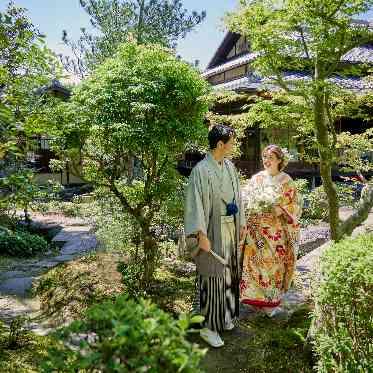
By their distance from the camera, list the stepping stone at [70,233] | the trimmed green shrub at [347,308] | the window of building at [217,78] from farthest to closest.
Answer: the window of building at [217,78], the stepping stone at [70,233], the trimmed green shrub at [347,308]

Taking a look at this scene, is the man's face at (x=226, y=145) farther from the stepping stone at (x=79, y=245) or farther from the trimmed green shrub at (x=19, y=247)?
the trimmed green shrub at (x=19, y=247)

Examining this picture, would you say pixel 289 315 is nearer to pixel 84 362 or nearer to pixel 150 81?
pixel 150 81

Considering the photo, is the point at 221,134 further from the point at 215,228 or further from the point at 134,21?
the point at 134,21

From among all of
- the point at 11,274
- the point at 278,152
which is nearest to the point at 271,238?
the point at 278,152

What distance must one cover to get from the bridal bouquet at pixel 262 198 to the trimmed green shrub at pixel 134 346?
10.9 ft

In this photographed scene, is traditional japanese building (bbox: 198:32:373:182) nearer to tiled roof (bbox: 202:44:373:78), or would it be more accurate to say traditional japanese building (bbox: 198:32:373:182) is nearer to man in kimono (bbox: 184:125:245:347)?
tiled roof (bbox: 202:44:373:78)

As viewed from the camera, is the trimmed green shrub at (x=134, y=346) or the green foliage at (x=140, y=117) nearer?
the trimmed green shrub at (x=134, y=346)

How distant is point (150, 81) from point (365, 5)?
2.58 m

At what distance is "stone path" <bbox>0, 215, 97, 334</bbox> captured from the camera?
19.6 feet

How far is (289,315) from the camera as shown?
5234 millimetres

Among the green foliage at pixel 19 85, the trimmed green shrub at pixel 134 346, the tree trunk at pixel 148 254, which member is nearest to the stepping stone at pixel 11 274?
the tree trunk at pixel 148 254

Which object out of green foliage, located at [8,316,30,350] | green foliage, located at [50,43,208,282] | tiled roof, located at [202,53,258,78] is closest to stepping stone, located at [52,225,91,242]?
green foliage, located at [50,43,208,282]

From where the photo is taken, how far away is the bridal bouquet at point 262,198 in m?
5.08

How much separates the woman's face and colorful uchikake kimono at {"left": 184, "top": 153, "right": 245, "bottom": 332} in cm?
71
